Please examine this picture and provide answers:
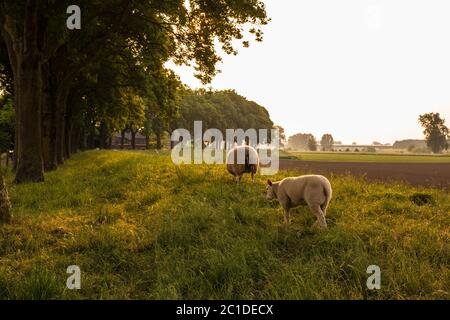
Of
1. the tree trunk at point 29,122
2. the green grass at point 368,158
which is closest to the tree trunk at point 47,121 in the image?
the tree trunk at point 29,122

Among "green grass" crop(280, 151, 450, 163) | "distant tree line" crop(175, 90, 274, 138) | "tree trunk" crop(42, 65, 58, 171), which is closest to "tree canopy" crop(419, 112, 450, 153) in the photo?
"green grass" crop(280, 151, 450, 163)

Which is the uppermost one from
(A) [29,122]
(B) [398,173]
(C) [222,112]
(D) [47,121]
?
(C) [222,112]

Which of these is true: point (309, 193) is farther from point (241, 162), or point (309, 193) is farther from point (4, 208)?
point (241, 162)

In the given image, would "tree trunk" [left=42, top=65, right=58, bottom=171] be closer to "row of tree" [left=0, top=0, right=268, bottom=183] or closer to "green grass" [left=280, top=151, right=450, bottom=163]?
"row of tree" [left=0, top=0, right=268, bottom=183]

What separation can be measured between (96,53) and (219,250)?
1505 cm

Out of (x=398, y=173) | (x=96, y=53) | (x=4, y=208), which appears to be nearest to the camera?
(x=4, y=208)

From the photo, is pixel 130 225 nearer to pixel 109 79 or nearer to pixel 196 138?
pixel 109 79

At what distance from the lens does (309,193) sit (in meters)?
6.70

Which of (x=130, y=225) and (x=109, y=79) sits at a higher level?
(x=109, y=79)

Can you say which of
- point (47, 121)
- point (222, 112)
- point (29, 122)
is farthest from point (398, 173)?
point (222, 112)

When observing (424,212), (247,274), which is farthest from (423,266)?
(424,212)

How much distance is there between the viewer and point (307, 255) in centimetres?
550

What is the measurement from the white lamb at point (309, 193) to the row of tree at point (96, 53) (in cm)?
783

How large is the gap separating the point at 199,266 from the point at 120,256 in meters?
1.42
